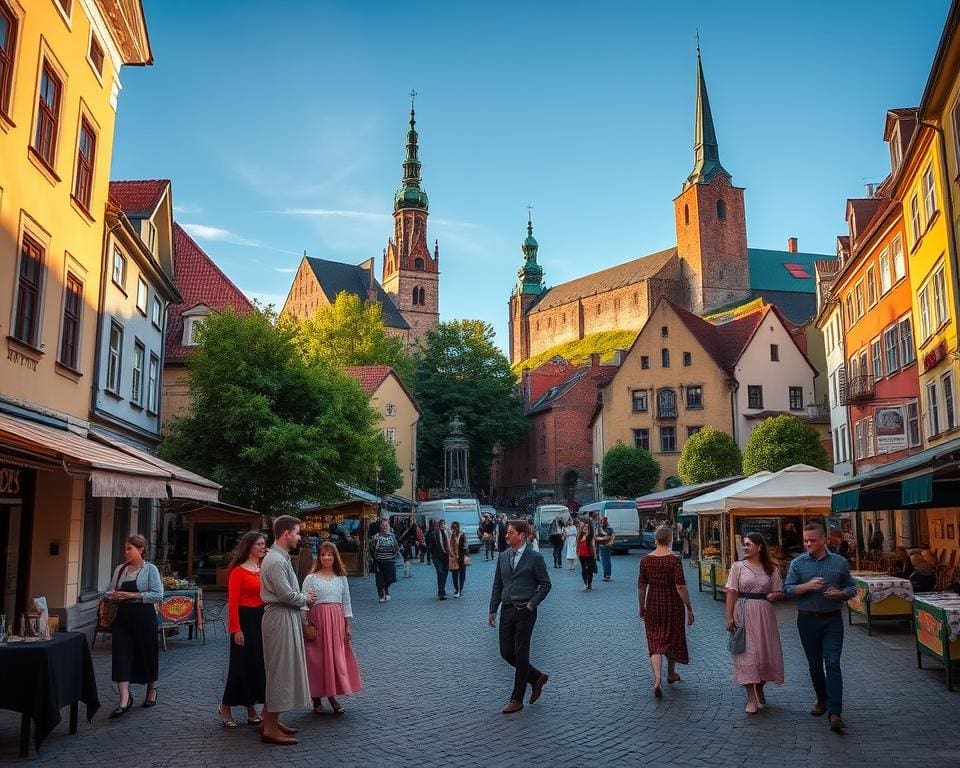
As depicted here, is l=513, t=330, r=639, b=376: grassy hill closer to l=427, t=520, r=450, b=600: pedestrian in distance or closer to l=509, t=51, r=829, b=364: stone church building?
l=509, t=51, r=829, b=364: stone church building

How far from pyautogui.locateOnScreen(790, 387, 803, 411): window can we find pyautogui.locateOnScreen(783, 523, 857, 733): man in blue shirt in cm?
5105

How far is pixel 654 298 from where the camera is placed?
103062 millimetres

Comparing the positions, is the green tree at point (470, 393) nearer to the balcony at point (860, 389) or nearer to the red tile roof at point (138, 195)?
the balcony at point (860, 389)

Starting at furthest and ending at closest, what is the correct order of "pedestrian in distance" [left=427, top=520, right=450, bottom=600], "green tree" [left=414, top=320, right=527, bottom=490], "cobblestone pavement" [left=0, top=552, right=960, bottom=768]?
"green tree" [left=414, top=320, right=527, bottom=490] < "pedestrian in distance" [left=427, top=520, right=450, bottom=600] < "cobblestone pavement" [left=0, top=552, right=960, bottom=768]

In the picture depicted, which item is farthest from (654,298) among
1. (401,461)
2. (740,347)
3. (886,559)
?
(886,559)

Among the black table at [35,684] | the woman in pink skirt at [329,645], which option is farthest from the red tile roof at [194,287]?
the black table at [35,684]

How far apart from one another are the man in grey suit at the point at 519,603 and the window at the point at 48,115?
33.3 feet

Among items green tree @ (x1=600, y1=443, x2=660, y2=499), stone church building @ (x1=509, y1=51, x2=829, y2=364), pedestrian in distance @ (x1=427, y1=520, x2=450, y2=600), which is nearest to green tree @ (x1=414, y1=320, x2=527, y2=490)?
green tree @ (x1=600, y1=443, x2=660, y2=499)

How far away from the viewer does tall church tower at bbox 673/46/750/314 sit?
96.6 meters

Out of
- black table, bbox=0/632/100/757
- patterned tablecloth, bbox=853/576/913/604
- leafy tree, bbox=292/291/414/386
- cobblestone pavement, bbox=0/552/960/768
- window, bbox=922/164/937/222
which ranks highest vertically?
leafy tree, bbox=292/291/414/386

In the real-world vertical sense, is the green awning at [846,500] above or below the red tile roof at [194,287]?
below

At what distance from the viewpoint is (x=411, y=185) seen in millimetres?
118562

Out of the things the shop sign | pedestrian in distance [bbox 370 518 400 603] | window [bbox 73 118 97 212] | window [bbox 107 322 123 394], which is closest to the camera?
window [bbox 73 118 97 212]

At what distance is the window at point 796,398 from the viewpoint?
5609 centimetres
